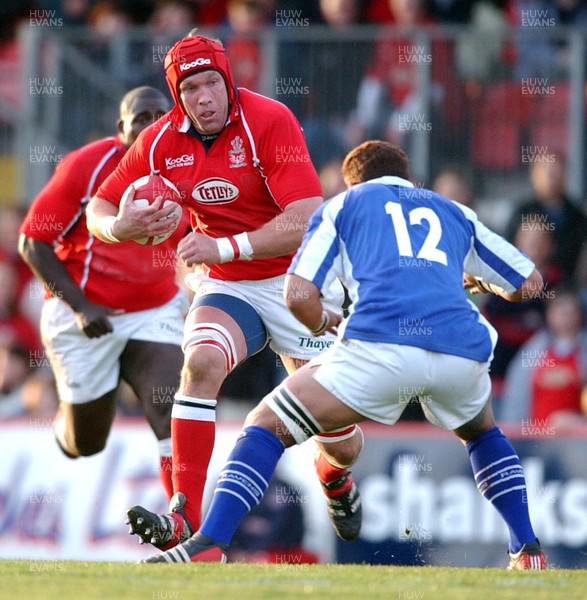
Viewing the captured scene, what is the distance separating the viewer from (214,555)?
5.82 m

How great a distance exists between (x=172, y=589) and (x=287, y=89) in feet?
24.0

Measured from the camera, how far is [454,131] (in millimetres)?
11562

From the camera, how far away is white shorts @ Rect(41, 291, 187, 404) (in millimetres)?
8242

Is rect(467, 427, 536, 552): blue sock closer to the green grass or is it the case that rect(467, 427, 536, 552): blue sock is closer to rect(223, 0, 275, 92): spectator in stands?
the green grass

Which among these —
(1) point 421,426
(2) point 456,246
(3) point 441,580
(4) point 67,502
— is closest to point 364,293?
(2) point 456,246

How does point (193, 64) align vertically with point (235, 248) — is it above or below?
above

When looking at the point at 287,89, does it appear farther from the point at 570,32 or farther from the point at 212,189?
the point at 212,189

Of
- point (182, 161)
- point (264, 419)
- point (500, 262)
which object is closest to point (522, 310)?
point (182, 161)

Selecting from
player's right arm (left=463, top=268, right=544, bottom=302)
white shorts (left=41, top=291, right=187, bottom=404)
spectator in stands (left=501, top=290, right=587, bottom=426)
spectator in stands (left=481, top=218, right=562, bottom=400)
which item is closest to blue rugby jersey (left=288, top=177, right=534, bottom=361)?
player's right arm (left=463, top=268, right=544, bottom=302)

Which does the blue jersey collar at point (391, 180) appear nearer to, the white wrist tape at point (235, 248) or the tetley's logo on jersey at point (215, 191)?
the white wrist tape at point (235, 248)

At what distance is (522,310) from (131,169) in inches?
189

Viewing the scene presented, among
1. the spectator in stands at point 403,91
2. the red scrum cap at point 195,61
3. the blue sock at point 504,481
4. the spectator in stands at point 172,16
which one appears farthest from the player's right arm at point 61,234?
Answer: the spectator in stands at point 172,16

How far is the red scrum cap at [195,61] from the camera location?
6.77m

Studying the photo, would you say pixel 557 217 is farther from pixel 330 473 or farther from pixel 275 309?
pixel 275 309
